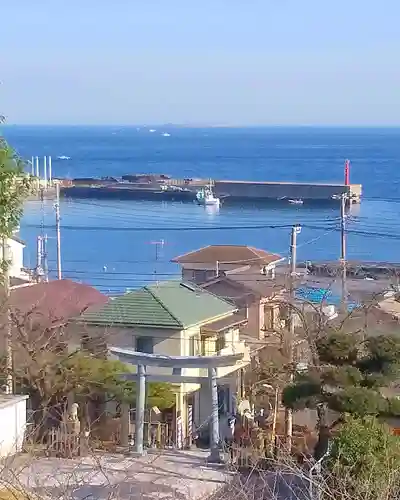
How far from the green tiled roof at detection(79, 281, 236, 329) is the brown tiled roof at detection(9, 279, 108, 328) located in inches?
15.3

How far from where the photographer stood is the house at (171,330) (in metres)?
9.48

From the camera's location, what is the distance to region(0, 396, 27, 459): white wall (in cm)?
675

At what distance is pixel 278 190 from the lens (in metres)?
38.8

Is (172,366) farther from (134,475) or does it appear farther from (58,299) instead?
(58,299)

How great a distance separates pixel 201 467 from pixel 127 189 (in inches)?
1360

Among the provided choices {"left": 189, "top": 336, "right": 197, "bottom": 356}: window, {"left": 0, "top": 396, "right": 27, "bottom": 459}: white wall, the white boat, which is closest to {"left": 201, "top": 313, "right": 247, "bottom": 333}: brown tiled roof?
{"left": 189, "top": 336, "right": 197, "bottom": 356}: window

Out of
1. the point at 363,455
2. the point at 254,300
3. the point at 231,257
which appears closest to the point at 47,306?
the point at 254,300

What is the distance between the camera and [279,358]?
9477 millimetres

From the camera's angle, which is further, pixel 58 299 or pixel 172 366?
pixel 58 299

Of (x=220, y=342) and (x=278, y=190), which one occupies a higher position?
(x=278, y=190)

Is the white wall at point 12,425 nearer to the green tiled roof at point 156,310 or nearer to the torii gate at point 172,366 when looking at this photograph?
the torii gate at point 172,366

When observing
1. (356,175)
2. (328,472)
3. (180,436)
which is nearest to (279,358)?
(180,436)

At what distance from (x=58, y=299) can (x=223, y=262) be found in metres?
4.26

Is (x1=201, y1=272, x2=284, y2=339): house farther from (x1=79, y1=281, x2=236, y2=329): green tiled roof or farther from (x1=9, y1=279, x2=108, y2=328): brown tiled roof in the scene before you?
(x1=9, y1=279, x2=108, y2=328): brown tiled roof
